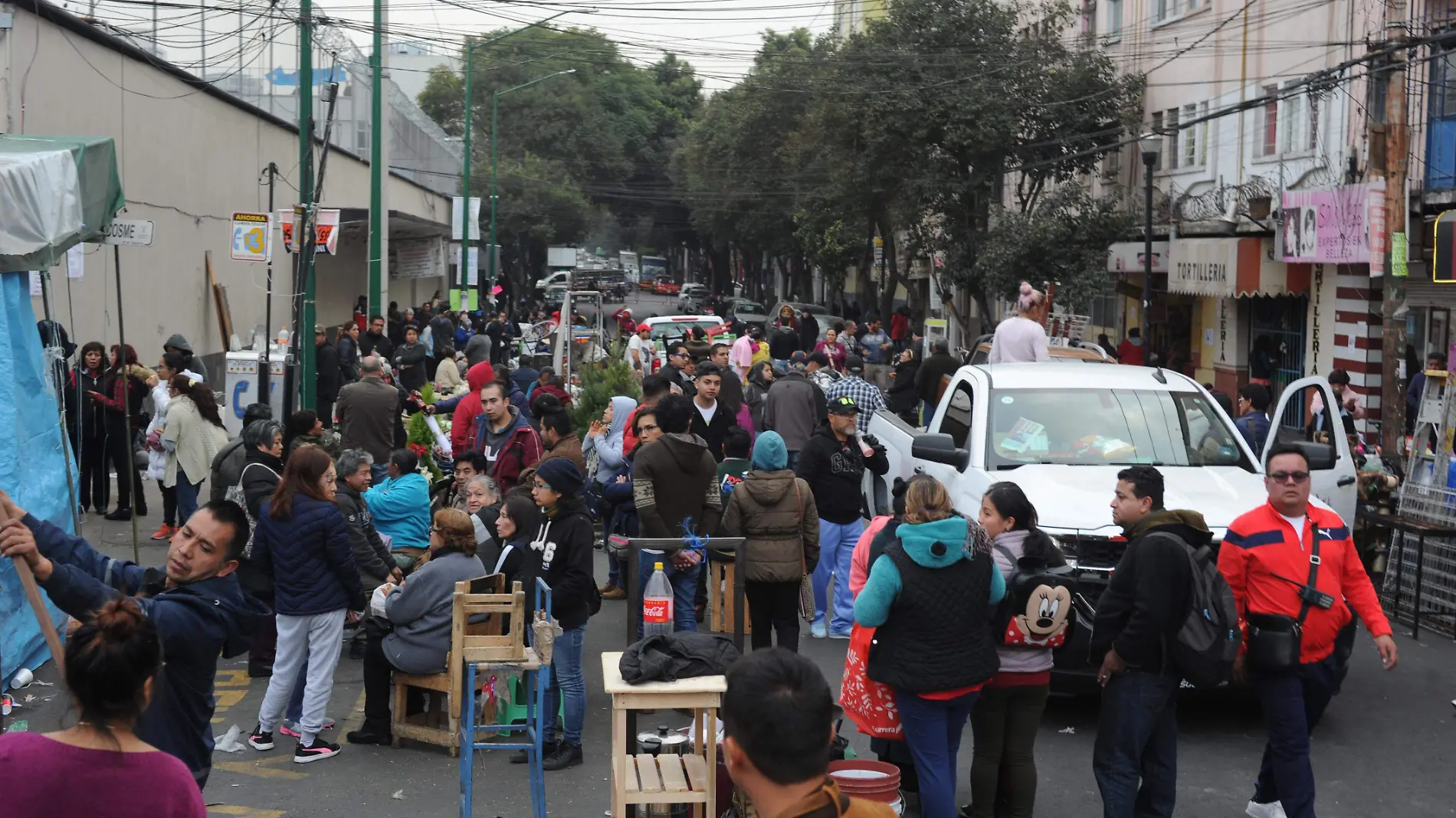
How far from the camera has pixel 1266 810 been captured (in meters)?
6.83

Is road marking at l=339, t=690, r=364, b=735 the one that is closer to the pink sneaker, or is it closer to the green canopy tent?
the pink sneaker

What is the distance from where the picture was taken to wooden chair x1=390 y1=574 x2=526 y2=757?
715 centimetres

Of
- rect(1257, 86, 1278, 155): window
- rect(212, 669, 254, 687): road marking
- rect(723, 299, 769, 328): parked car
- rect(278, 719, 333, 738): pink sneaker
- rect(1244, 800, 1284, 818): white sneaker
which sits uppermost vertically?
rect(1257, 86, 1278, 155): window

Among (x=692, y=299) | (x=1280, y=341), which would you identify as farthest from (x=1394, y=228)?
(x=692, y=299)

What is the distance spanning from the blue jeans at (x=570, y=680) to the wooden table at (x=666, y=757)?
1.83 meters

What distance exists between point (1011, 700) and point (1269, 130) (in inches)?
851

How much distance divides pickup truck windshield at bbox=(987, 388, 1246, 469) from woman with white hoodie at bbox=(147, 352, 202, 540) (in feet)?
24.0

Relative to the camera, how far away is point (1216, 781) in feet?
24.7

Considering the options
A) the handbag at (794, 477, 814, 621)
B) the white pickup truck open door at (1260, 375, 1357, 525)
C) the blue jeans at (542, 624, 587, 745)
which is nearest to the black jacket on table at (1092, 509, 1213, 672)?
the handbag at (794, 477, 814, 621)

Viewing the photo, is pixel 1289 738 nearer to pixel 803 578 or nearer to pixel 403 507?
pixel 803 578

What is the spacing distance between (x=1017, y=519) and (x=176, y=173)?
17665mm

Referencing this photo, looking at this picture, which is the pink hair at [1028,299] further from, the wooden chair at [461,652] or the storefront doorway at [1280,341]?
the storefront doorway at [1280,341]

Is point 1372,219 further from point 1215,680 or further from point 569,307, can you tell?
point 1215,680

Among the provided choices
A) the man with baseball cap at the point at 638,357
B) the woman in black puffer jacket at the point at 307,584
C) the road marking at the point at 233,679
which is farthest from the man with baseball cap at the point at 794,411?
the woman in black puffer jacket at the point at 307,584
